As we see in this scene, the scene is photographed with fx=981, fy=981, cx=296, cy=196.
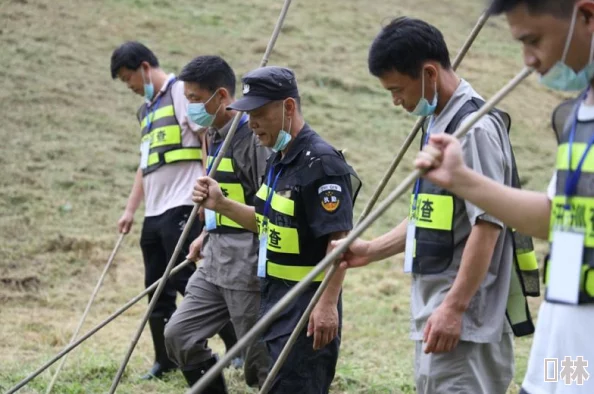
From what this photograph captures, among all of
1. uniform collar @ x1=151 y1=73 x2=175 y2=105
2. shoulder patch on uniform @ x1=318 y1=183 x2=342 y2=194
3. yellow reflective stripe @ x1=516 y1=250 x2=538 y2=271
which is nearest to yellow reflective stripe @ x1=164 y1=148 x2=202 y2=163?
uniform collar @ x1=151 y1=73 x2=175 y2=105

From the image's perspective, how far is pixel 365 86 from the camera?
1405 cm

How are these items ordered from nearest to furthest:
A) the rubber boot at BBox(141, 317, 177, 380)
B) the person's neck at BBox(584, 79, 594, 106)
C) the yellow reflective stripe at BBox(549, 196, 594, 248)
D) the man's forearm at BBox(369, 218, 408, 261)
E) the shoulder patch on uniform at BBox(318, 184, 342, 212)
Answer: the yellow reflective stripe at BBox(549, 196, 594, 248) < the person's neck at BBox(584, 79, 594, 106) < the man's forearm at BBox(369, 218, 408, 261) < the shoulder patch on uniform at BBox(318, 184, 342, 212) < the rubber boot at BBox(141, 317, 177, 380)

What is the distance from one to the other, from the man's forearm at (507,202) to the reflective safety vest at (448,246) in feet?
2.49

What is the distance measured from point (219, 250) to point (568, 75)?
2810mm

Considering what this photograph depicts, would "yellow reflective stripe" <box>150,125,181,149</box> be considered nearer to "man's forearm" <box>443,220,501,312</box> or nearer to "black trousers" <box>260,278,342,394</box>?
"black trousers" <box>260,278,342,394</box>

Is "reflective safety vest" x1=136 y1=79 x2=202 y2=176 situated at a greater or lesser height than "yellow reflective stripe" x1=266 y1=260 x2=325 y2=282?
greater

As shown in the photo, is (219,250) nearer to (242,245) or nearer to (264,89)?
(242,245)

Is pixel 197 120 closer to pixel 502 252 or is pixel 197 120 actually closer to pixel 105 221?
pixel 502 252

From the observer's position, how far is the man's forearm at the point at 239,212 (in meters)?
4.40

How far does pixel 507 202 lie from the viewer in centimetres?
256

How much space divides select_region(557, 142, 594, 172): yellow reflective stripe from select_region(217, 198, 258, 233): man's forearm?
2069mm

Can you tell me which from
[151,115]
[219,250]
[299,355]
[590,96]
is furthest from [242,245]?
[590,96]

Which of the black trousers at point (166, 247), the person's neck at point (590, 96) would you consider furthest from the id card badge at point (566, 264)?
the black trousers at point (166, 247)

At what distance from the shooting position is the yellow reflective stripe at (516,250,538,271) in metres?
3.48
